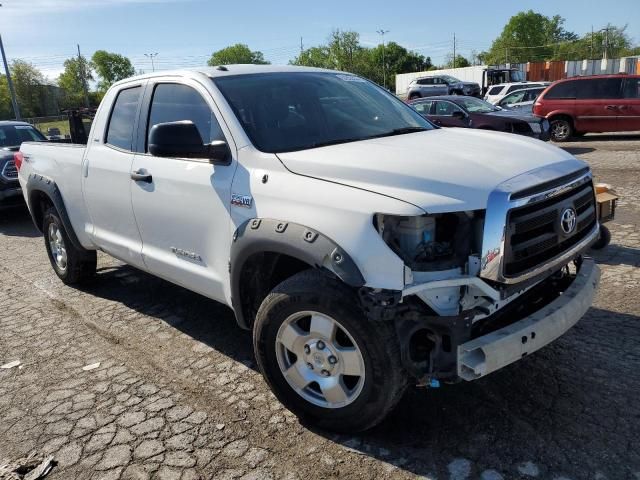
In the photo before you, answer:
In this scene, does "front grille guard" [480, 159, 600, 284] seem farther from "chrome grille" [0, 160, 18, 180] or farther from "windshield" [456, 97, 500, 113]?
"windshield" [456, 97, 500, 113]

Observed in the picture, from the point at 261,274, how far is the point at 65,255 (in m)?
3.15

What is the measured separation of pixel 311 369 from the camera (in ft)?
9.77

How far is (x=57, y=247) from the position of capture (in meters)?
5.74

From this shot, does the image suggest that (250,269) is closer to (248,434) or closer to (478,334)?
(248,434)

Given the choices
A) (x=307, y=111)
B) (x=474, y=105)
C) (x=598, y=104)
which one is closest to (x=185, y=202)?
(x=307, y=111)

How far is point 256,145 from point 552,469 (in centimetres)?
226

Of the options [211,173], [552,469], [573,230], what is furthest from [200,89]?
[552,469]

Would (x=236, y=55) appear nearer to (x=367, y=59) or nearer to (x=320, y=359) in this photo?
(x=367, y=59)

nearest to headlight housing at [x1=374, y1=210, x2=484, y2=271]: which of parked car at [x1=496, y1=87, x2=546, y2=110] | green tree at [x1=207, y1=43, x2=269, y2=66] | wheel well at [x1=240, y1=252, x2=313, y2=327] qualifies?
wheel well at [x1=240, y1=252, x2=313, y2=327]

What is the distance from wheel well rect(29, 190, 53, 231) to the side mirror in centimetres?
295

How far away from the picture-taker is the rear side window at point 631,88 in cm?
1424

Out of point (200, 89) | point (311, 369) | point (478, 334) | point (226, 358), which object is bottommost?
point (226, 358)

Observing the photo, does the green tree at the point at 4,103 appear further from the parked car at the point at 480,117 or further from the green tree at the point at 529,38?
the green tree at the point at 529,38

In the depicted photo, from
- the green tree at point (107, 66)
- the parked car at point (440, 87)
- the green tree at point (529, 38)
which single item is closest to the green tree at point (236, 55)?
the green tree at point (107, 66)
